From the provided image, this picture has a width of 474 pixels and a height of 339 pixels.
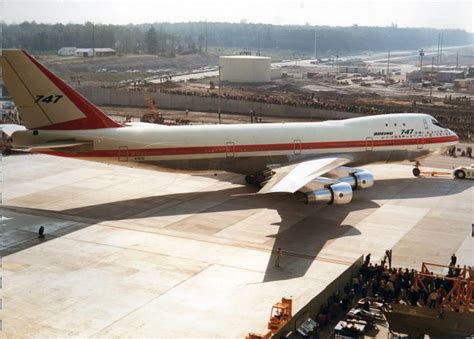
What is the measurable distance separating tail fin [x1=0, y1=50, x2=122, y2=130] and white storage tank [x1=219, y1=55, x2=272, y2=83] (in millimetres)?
117955

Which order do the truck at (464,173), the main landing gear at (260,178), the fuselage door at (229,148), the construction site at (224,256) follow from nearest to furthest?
the construction site at (224,256), the fuselage door at (229,148), the main landing gear at (260,178), the truck at (464,173)

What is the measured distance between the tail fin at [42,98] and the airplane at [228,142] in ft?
0.23

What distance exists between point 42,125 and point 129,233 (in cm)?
1216

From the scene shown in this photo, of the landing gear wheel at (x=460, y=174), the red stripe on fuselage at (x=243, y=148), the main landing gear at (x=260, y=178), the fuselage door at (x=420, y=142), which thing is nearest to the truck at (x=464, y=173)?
the landing gear wheel at (x=460, y=174)

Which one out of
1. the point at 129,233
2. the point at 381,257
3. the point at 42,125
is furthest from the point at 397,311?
the point at 42,125

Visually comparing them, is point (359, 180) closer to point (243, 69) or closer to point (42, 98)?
point (42, 98)

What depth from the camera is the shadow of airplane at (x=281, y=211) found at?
37531 mm

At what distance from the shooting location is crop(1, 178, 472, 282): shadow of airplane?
37.5m

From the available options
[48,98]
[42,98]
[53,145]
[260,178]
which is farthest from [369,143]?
[42,98]

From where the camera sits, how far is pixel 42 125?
149 feet

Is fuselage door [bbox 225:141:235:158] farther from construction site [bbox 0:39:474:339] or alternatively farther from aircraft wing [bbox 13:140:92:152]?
aircraft wing [bbox 13:140:92:152]

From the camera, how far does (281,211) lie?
4572cm

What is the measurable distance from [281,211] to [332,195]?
4751 millimetres

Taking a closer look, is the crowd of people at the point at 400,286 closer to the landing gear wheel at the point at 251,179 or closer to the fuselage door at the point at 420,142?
the landing gear wheel at the point at 251,179
